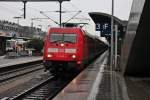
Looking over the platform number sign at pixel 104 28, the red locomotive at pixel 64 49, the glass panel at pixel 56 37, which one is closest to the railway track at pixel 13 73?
the red locomotive at pixel 64 49

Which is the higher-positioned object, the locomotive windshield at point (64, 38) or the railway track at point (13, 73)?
the locomotive windshield at point (64, 38)

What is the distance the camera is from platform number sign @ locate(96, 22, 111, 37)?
3534cm

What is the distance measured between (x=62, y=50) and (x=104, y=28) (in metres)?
14.3

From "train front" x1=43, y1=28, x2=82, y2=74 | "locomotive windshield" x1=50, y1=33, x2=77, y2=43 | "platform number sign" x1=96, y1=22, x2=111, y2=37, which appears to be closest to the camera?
"train front" x1=43, y1=28, x2=82, y2=74

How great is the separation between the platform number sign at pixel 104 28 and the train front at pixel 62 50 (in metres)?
12.7

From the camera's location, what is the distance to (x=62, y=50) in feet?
73.9

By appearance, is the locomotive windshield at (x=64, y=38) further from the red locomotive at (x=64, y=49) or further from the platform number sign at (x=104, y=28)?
the platform number sign at (x=104, y=28)

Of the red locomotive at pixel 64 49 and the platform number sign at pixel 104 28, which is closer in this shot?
the red locomotive at pixel 64 49

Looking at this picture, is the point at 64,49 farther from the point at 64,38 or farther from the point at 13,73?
the point at 13,73

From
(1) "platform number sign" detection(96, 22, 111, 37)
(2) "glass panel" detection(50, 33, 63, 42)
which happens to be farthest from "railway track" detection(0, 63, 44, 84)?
(1) "platform number sign" detection(96, 22, 111, 37)

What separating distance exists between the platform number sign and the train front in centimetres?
1266

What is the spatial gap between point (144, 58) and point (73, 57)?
511 cm

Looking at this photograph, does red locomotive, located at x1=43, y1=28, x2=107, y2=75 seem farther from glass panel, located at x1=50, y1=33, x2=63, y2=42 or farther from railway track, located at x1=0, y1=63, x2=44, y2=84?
railway track, located at x1=0, y1=63, x2=44, y2=84

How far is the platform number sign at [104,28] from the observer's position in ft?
116
